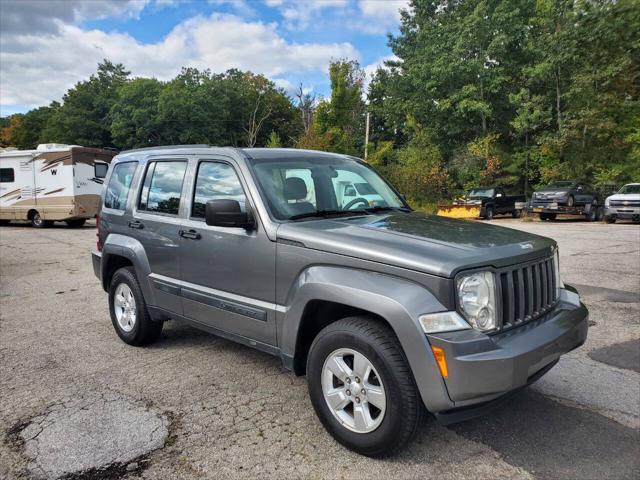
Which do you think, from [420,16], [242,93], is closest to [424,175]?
[420,16]

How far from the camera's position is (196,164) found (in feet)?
13.9

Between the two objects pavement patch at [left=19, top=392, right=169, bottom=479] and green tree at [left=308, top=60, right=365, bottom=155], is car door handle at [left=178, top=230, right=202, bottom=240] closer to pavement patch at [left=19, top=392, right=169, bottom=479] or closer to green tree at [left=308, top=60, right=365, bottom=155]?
pavement patch at [left=19, top=392, right=169, bottom=479]

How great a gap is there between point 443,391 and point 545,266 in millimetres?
1274

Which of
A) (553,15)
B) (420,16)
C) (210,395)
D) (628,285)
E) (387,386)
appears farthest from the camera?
(420,16)

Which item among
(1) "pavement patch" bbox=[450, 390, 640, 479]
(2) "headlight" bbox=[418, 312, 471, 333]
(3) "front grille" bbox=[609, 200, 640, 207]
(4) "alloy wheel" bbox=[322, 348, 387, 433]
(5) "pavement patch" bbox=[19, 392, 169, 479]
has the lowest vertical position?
(1) "pavement patch" bbox=[450, 390, 640, 479]

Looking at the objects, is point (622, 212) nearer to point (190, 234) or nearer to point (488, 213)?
point (488, 213)

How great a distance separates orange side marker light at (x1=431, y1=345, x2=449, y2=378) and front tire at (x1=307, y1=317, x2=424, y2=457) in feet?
0.68

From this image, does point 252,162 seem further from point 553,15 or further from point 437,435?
point 553,15

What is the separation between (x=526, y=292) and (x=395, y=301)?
0.92 metres

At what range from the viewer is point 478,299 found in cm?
273

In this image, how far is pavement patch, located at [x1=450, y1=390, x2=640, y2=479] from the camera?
282 cm

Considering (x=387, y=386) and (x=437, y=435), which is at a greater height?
(x=387, y=386)

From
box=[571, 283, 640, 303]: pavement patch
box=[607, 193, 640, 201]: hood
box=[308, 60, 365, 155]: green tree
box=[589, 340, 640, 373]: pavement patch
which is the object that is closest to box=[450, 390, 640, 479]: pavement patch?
box=[589, 340, 640, 373]: pavement patch

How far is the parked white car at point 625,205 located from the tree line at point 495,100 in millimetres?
7177
